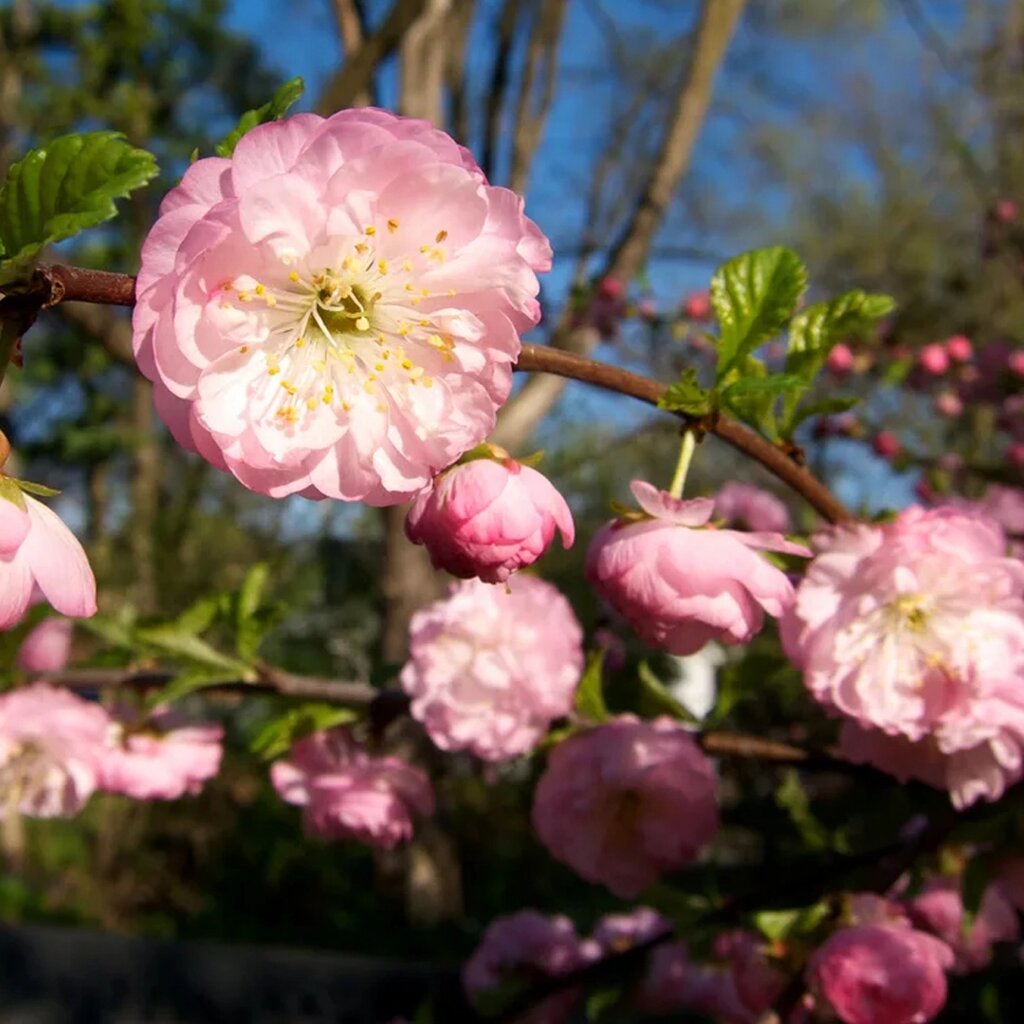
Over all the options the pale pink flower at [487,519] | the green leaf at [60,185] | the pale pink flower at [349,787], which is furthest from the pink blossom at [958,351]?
the green leaf at [60,185]

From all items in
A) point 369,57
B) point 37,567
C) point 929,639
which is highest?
point 37,567

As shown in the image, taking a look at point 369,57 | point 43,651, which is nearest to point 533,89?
point 369,57

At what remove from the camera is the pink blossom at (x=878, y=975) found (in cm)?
68

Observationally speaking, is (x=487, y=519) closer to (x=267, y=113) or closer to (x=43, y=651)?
(x=267, y=113)

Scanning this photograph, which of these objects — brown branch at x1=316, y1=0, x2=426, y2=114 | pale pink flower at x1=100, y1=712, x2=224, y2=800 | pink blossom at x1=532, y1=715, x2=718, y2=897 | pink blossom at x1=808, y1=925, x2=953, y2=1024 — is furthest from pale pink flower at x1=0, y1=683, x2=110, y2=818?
brown branch at x1=316, y1=0, x2=426, y2=114

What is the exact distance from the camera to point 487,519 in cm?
47

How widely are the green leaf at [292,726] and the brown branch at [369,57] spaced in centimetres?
148

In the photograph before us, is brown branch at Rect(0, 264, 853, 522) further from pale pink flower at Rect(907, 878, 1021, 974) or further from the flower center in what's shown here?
pale pink flower at Rect(907, 878, 1021, 974)

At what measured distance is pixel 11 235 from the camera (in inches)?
16.3

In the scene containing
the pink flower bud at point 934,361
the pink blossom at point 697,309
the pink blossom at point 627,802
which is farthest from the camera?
the pink blossom at point 697,309

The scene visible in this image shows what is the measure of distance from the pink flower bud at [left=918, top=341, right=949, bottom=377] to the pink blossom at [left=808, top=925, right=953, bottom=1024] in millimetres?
1419

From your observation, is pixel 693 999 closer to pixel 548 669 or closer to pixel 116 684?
pixel 548 669

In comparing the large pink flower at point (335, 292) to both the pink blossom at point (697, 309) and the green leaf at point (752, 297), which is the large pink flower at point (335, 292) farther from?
the pink blossom at point (697, 309)

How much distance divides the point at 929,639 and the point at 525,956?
25.7 inches
